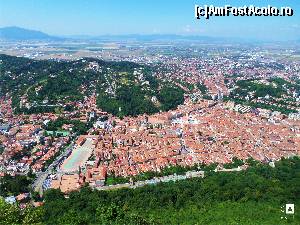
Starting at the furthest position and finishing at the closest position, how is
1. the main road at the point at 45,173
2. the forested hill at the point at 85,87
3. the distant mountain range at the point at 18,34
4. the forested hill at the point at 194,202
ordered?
the distant mountain range at the point at 18,34 → the forested hill at the point at 85,87 → the main road at the point at 45,173 → the forested hill at the point at 194,202

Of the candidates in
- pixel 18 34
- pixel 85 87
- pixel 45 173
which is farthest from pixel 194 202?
pixel 18 34

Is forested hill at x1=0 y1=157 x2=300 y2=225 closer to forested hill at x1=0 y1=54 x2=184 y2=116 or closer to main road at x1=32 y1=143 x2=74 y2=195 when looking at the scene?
main road at x1=32 y1=143 x2=74 y2=195

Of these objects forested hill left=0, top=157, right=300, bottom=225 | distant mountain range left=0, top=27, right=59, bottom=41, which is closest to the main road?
forested hill left=0, top=157, right=300, bottom=225

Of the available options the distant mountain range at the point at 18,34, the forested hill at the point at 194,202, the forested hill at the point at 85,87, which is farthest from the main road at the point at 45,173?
the distant mountain range at the point at 18,34

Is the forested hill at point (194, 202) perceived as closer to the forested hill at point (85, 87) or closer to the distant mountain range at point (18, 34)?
the forested hill at point (85, 87)

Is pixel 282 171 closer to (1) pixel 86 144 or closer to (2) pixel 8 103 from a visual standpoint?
(1) pixel 86 144

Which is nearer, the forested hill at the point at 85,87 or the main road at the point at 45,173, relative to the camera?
the main road at the point at 45,173

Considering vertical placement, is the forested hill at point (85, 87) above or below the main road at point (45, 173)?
above

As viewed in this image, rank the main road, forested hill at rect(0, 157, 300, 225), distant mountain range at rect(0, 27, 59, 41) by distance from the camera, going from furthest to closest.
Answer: distant mountain range at rect(0, 27, 59, 41) < the main road < forested hill at rect(0, 157, 300, 225)

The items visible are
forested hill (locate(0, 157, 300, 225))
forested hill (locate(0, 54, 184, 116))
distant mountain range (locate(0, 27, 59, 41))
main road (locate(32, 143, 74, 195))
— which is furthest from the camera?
distant mountain range (locate(0, 27, 59, 41))
